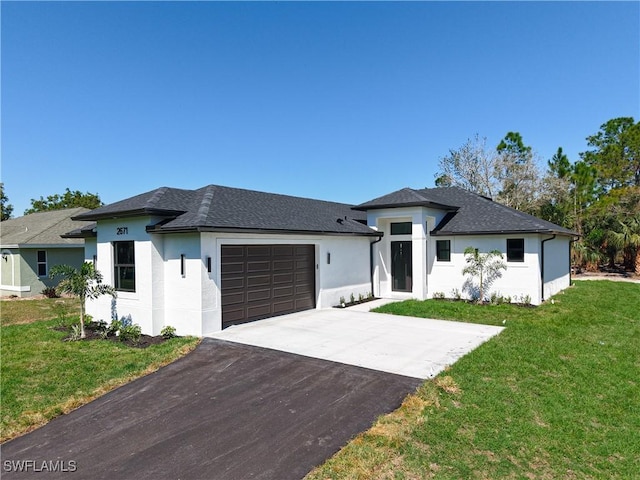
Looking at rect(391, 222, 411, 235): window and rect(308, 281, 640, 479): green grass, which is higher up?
rect(391, 222, 411, 235): window

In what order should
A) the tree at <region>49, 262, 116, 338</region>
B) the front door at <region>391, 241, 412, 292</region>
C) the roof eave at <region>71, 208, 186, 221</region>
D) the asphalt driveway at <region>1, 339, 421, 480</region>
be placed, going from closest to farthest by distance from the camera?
the asphalt driveway at <region>1, 339, 421, 480</region> → the roof eave at <region>71, 208, 186, 221</region> → the tree at <region>49, 262, 116, 338</region> → the front door at <region>391, 241, 412, 292</region>

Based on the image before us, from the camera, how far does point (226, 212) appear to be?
11.0 meters

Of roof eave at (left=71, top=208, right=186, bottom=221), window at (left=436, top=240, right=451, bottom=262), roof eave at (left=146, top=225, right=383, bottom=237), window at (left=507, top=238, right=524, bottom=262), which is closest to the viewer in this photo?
roof eave at (left=146, top=225, right=383, bottom=237)

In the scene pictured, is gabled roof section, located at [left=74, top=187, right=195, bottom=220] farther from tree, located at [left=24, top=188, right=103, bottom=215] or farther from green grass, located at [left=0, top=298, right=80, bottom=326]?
tree, located at [left=24, top=188, right=103, bottom=215]

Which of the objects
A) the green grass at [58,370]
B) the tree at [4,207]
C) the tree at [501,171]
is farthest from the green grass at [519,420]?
the tree at [4,207]

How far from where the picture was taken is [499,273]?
1430 centimetres

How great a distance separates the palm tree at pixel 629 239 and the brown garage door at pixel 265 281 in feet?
76.1

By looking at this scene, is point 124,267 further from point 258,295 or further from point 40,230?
point 40,230

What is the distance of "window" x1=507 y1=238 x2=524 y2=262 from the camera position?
13.9 meters

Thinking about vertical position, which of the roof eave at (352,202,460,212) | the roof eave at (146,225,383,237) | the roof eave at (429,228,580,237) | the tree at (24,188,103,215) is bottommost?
the roof eave at (429,228,580,237)

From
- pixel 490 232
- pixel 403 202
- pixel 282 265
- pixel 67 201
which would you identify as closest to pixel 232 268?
pixel 282 265

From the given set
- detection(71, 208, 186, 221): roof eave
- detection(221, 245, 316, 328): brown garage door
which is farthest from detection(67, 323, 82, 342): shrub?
detection(221, 245, 316, 328): brown garage door

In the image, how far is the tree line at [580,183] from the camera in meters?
25.8

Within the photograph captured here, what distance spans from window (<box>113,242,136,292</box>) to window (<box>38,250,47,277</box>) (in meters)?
13.4
